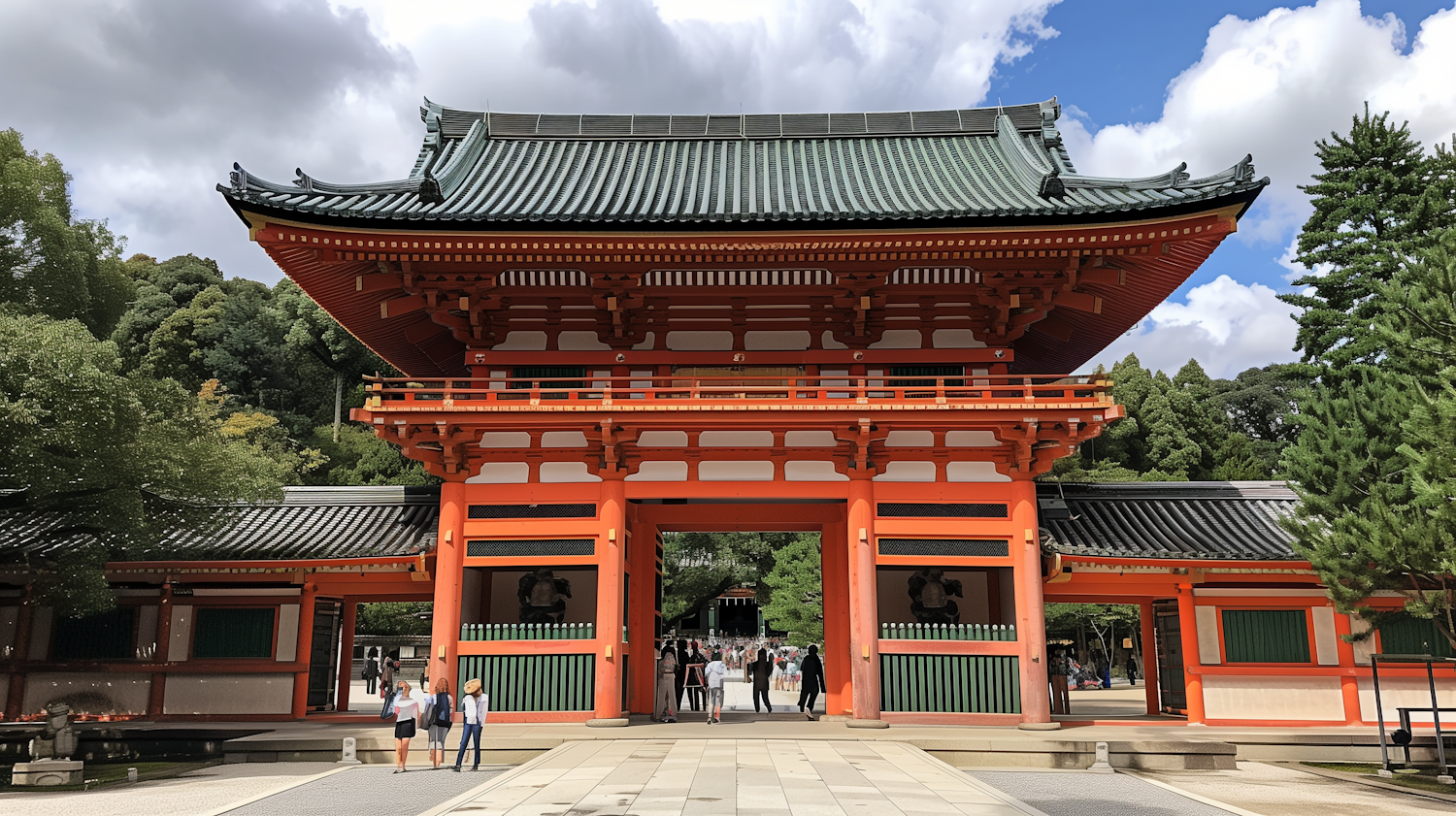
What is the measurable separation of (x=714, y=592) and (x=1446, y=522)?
38456mm

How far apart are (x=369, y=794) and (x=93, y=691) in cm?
991

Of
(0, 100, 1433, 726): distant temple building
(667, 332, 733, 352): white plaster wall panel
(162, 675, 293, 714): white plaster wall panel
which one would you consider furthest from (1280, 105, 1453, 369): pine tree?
(162, 675, 293, 714): white plaster wall panel

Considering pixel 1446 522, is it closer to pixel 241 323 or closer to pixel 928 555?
pixel 928 555

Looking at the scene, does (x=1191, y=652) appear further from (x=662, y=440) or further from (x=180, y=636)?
(x=180, y=636)

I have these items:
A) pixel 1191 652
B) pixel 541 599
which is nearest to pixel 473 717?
pixel 541 599

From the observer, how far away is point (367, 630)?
41.1 metres

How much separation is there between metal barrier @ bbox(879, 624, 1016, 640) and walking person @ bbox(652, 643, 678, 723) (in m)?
3.92

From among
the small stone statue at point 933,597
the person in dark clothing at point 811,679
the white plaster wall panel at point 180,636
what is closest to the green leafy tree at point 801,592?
the person in dark clothing at point 811,679

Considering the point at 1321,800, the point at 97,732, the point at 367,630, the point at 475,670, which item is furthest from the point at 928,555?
the point at 367,630

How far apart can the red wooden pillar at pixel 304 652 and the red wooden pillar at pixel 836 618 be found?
32.7 ft

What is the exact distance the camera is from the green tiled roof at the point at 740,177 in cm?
1498

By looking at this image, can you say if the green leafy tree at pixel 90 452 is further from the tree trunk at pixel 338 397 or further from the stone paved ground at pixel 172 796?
the tree trunk at pixel 338 397

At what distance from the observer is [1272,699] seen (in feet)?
54.8

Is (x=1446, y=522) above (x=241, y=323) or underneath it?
underneath
